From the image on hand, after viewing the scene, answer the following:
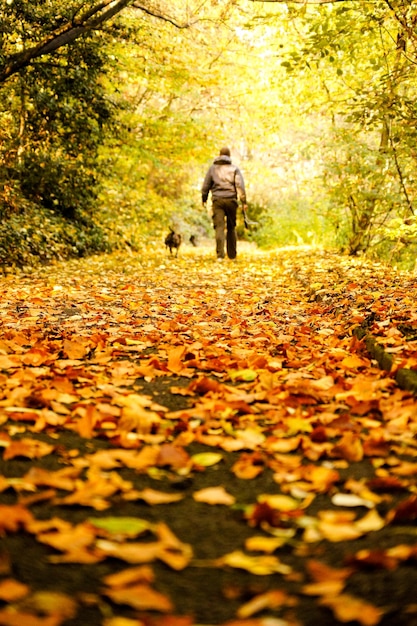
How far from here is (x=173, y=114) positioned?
48.9 feet

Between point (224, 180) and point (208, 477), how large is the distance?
11.1m

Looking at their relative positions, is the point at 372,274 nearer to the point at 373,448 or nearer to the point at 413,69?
the point at 413,69

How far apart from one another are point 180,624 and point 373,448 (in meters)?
1.26

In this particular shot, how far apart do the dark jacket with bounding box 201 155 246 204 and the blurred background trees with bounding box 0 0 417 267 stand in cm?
150

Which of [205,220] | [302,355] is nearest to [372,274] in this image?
[302,355]

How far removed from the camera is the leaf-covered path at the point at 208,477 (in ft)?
4.70

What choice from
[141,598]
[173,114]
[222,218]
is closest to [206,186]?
[222,218]

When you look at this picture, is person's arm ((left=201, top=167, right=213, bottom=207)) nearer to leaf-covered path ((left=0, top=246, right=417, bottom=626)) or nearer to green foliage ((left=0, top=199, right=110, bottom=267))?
green foliage ((left=0, top=199, right=110, bottom=267))

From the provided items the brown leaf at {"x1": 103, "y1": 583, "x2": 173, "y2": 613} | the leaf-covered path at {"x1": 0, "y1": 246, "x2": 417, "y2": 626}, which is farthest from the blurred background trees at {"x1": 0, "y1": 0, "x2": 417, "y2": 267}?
the brown leaf at {"x1": 103, "y1": 583, "x2": 173, "y2": 613}

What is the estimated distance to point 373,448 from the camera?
7.70 ft

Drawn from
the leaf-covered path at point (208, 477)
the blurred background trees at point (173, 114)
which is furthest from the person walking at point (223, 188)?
the leaf-covered path at point (208, 477)

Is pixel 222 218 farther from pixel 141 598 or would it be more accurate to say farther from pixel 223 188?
pixel 141 598

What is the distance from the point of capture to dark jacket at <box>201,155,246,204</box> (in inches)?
501

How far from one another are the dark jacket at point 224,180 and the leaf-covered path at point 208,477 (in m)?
8.37
